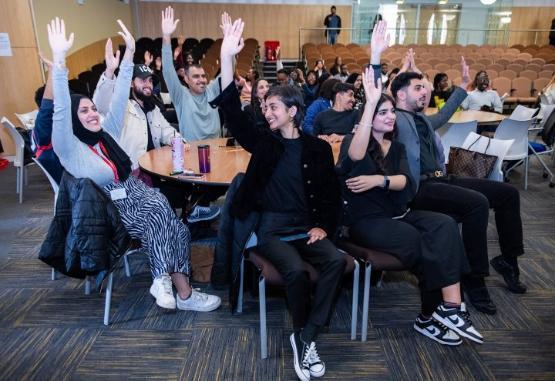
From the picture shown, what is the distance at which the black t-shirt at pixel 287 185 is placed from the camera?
2100mm

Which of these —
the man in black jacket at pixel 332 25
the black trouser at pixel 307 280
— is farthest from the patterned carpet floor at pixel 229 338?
the man in black jacket at pixel 332 25

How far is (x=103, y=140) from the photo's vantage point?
2379 mm

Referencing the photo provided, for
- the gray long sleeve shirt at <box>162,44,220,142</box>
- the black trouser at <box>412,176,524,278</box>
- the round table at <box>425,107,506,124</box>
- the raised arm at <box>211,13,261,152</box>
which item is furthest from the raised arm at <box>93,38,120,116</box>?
the round table at <box>425,107,506,124</box>

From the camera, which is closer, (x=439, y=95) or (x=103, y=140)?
(x=103, y=140)

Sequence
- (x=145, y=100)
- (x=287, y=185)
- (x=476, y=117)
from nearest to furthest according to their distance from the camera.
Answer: (x=287, y=185) < (x=145, y=100) < (x=476, y=117)

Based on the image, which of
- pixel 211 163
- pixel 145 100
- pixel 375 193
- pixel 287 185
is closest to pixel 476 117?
pixel 375 193

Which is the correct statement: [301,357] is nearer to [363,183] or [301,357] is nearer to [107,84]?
[363,183]

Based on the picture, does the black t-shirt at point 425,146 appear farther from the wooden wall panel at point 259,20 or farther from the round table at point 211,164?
the wooden wall panel at point 259,20

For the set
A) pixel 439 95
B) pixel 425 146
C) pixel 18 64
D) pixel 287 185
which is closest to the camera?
pixel 287 185

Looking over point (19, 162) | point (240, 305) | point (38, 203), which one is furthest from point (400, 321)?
point (19, 162)

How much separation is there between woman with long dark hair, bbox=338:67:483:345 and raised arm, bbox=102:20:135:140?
1424 mm

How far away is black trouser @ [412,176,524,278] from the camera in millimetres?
2441

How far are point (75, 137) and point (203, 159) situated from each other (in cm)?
72

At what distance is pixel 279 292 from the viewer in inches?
103
